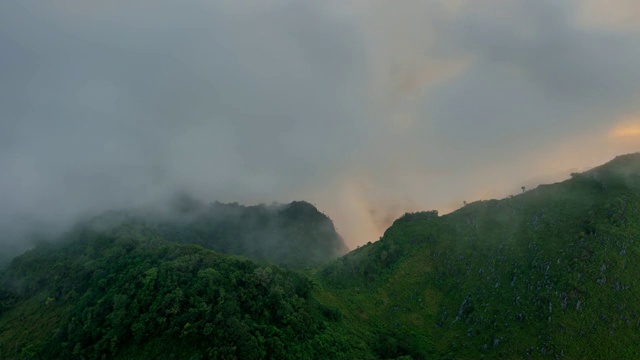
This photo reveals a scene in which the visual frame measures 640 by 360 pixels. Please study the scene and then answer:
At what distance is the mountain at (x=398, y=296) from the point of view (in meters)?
70.3

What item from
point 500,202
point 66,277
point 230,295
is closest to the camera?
point 230,295

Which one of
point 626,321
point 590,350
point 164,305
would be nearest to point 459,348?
point 590,350

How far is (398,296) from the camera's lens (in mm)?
101875

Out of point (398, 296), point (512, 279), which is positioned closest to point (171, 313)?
point (398, 296)

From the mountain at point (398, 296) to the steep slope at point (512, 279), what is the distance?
292mm

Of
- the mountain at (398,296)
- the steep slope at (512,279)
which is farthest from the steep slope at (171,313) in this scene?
the steep slope at (512,279)

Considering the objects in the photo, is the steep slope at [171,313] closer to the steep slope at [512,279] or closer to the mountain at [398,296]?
the mountain at [398,296]

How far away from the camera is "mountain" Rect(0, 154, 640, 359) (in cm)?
7031

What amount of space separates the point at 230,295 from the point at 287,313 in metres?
11.4

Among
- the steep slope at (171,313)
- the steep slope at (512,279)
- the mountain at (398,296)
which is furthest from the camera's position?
the steep slope at (512,279)

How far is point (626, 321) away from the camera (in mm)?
71000

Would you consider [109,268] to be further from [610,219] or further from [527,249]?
[610,219]

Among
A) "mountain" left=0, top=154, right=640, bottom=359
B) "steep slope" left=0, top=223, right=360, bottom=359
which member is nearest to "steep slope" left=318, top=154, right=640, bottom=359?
"mountain" left=0, top=154, right=640, bottom=359

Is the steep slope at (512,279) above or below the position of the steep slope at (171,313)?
below
